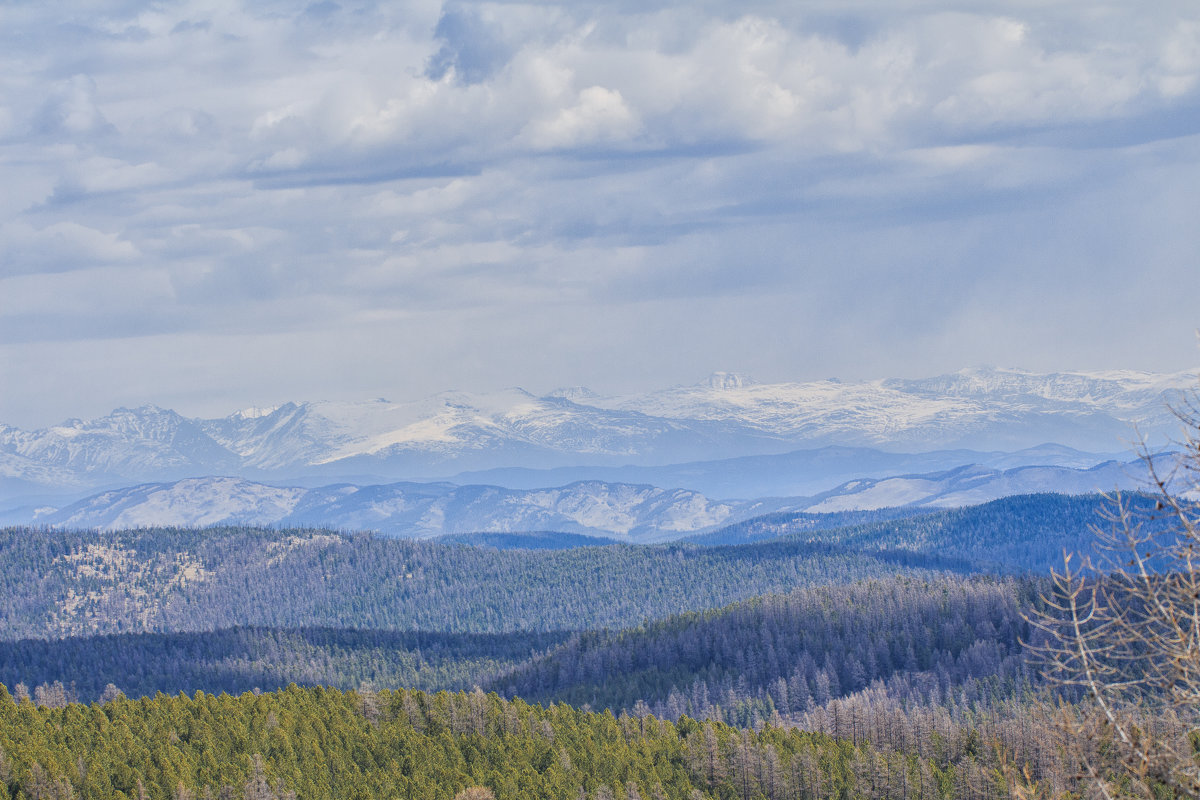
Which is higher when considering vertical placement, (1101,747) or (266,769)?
(1101,747)

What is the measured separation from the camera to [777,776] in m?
143

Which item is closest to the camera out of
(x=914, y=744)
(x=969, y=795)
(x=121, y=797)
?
(x=121, y=797)

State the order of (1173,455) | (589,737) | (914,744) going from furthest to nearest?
1. (914,744)
2. (589,737)
3. (1173,455)

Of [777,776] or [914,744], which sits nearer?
[777,776]

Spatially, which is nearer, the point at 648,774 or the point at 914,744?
the point at 648,774

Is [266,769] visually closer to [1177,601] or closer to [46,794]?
[46,794]

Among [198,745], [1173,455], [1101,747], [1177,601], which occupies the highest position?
[1173,455]

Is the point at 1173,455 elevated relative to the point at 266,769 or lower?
elevated

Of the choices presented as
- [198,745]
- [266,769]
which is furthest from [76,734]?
[266,769]

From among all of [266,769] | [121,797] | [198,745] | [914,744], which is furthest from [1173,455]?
[914,744]

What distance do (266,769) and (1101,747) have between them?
113 m

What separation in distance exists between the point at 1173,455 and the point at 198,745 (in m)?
137

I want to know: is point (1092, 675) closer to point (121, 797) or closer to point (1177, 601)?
point (1177, 601)

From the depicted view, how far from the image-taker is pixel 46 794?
11381cm
